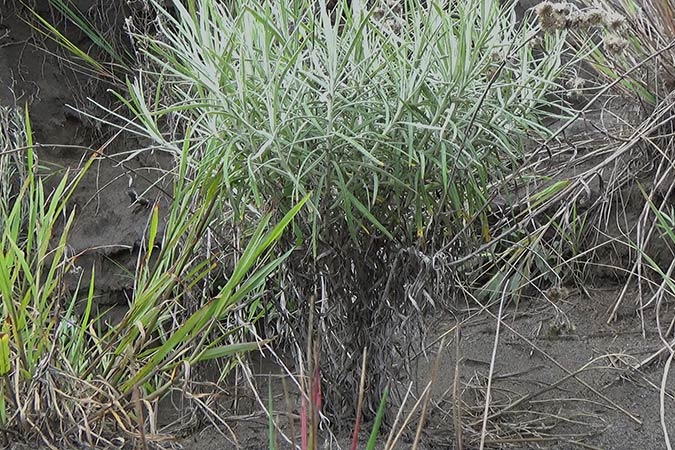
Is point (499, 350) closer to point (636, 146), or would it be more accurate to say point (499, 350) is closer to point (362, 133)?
point (636, 146)

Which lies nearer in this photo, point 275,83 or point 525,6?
point 275,83

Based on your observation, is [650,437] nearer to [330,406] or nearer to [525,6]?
[330,406]

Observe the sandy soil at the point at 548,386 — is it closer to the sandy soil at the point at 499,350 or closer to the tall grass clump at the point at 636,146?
the sandy soil at the point at 499,350

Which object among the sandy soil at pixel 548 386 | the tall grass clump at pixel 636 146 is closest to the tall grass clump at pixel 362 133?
the sandy soil at pixel 548 386

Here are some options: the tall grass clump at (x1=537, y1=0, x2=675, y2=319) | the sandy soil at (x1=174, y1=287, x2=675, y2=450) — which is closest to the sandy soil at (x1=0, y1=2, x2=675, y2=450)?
the sandy soil at (x1=174, y1=287, x2=675, y2=450)

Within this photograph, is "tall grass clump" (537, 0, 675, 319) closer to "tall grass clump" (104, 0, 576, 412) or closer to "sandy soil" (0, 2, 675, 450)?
"sandy soil" (0, 2, 675, 450)

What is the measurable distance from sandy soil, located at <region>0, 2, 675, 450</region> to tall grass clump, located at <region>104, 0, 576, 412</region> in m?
0.18

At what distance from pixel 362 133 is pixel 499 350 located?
3.83ft

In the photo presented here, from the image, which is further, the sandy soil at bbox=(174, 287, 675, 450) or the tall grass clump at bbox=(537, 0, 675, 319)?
the tall grass clump at bbox=(537, 0, 675, 319)

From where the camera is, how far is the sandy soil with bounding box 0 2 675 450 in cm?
176

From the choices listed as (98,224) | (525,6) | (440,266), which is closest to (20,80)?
(98,224)

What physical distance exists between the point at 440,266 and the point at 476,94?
335mm

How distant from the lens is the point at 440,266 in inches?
64.4

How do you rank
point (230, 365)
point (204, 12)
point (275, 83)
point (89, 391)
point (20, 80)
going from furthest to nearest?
point (20, 80) → point (230, 365) → point (89, 391) → point (204, 12) → point (275, 83)
